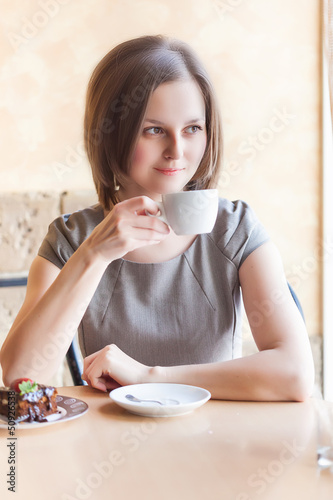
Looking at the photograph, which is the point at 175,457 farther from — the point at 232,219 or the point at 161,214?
the point at 232,219

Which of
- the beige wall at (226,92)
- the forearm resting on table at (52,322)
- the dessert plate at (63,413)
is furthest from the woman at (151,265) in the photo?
the beige wall at (226,92)

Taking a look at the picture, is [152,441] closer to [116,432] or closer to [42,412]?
[116,432]

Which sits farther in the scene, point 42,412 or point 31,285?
point 31,285

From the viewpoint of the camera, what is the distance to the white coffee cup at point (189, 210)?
1.21 m

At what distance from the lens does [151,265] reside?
163cm

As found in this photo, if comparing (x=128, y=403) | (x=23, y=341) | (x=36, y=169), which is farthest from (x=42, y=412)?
(x=36, y=169)

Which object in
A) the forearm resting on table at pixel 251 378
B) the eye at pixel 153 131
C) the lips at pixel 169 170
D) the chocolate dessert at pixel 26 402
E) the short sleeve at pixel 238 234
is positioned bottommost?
the forearm resting on table at pixel 251 378

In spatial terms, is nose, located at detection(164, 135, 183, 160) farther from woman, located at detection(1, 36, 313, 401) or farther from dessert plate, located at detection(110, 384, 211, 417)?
dessert plate, located at detection(110, 384, 211, 417)

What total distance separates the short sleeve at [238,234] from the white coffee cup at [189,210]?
37 centimetres

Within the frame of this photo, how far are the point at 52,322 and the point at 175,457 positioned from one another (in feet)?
A: 1.74

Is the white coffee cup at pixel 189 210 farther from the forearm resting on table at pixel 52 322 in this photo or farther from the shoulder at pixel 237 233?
the shoulder at pixel 237 233

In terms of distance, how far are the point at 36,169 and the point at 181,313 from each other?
1.35m

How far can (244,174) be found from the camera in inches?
123

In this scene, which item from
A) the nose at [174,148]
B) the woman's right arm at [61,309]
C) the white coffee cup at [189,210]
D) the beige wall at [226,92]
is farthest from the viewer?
the beige wall at [226,92]
